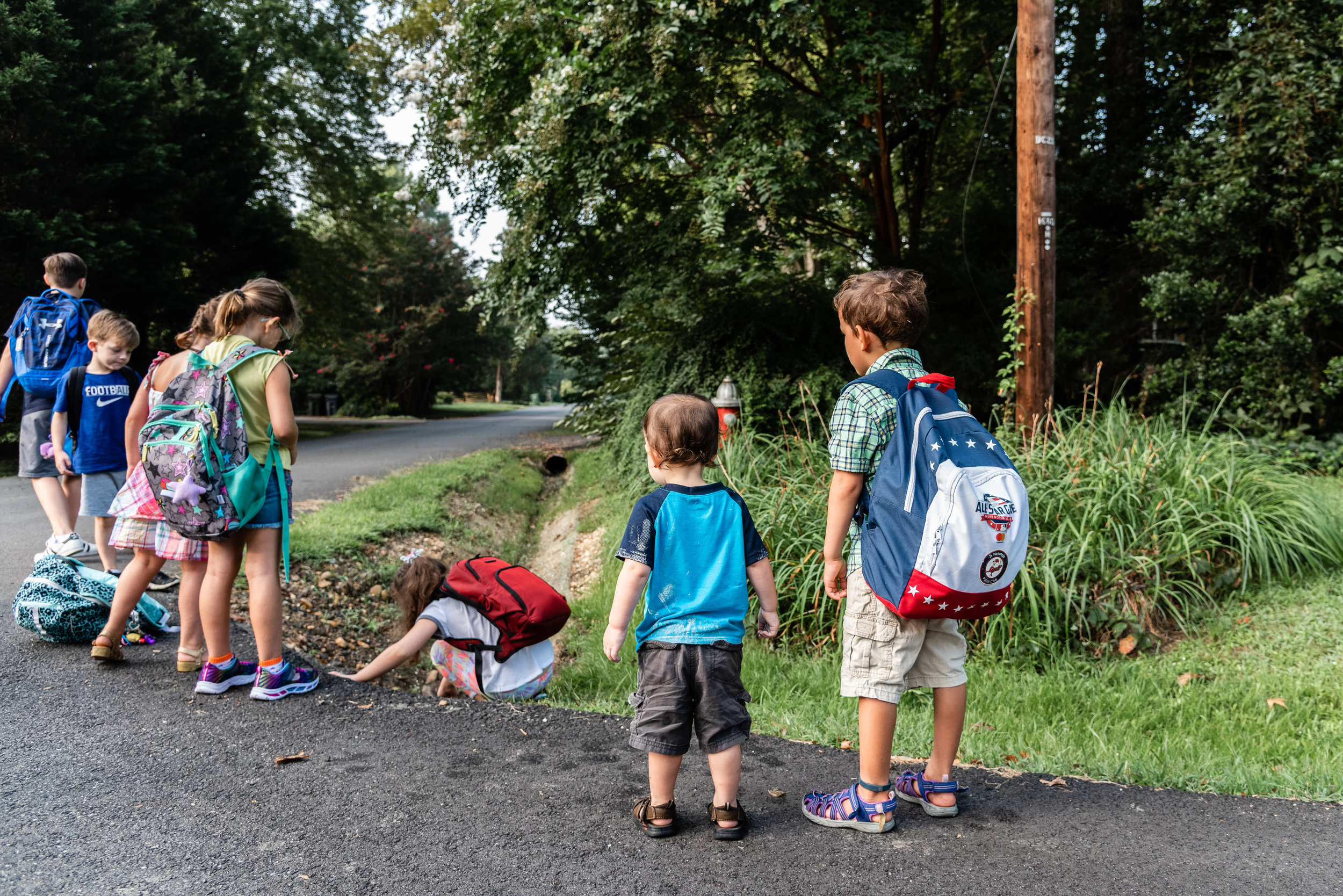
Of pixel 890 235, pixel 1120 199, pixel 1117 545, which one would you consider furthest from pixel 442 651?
pixel 1120 199

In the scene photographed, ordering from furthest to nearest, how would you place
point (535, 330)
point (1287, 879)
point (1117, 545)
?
point (535, 330) → point (1117, 545) → point (1287, 879)

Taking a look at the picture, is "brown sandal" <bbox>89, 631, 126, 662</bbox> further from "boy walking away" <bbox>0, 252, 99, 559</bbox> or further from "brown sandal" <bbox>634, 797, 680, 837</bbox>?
"brown sandal" <bbox>634, 797, 680, 837</bbox>

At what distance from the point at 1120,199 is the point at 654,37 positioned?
6.77 meters

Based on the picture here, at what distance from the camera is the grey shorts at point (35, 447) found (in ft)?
17.3

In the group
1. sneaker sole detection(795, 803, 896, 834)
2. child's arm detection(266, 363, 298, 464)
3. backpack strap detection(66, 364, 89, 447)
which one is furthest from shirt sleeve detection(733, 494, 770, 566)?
backpack strap detection(66, 364, 89, 447)

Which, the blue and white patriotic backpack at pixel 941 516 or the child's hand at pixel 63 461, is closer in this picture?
the blue and white patriotic backpack at pixel 941 516

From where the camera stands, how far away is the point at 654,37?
7262 millimetres

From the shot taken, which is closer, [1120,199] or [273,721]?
[273,721]

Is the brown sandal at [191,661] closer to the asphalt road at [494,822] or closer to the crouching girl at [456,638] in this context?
the asphalt road at [494,822]

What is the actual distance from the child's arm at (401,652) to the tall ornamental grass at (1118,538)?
2.17 m

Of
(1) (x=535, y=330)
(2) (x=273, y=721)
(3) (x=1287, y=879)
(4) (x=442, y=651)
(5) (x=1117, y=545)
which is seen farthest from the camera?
(1) (x=535, y=330)

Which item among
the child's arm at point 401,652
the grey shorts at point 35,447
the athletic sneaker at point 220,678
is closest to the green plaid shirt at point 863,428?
the child's arm at point 401,652

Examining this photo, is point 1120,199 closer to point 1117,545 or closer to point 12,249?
point 1117,545

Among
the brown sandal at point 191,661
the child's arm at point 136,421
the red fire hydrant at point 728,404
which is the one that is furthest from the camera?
the red fire hydrant at point 728,404
